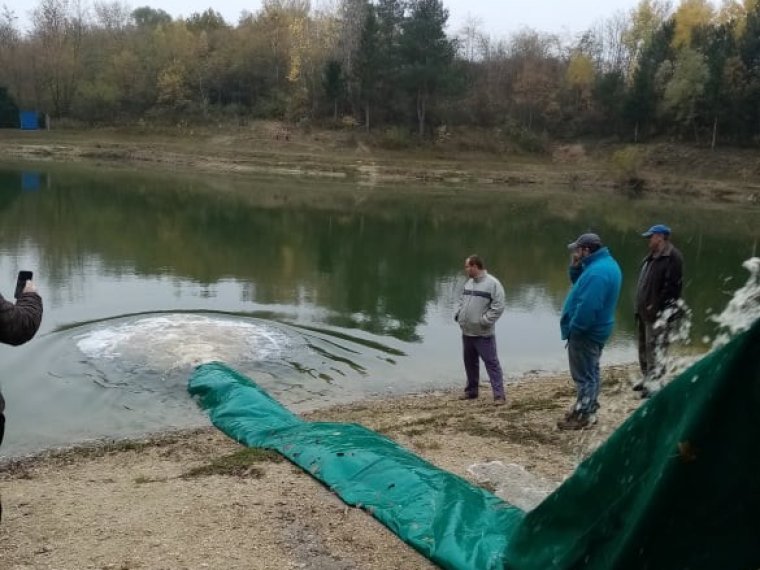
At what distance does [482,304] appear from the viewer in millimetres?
9141

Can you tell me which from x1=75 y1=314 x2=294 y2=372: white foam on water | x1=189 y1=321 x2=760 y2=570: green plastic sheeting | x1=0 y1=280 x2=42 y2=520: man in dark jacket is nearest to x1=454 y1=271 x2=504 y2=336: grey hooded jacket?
x1=75 y1=314 x2=294 y2=372: white foam on water

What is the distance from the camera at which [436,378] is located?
12211 mm

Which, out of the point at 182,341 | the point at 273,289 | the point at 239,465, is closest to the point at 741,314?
the point at 239,465

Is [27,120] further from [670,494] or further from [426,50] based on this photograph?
[670,494]

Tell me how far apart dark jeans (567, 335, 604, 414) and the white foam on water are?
18.5ft

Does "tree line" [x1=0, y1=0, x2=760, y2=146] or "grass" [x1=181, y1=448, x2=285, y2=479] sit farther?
"tree line" [x1=0, y1=0, x2=760, y2=146]

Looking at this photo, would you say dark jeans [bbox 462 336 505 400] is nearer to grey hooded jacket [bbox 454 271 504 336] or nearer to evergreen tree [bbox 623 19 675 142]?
grey hooded jacket [bbox 454 271 504 336]

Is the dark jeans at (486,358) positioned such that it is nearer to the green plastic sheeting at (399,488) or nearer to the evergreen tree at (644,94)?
the green plastic sheeting at (399,488)

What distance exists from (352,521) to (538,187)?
165 ft

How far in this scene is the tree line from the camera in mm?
60156

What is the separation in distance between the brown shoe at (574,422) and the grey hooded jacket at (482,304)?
1.51 meters

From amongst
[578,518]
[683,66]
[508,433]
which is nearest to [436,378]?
[508,433]

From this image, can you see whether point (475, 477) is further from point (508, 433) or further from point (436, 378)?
point (436, 378)

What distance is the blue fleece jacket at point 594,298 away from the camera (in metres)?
7.48
